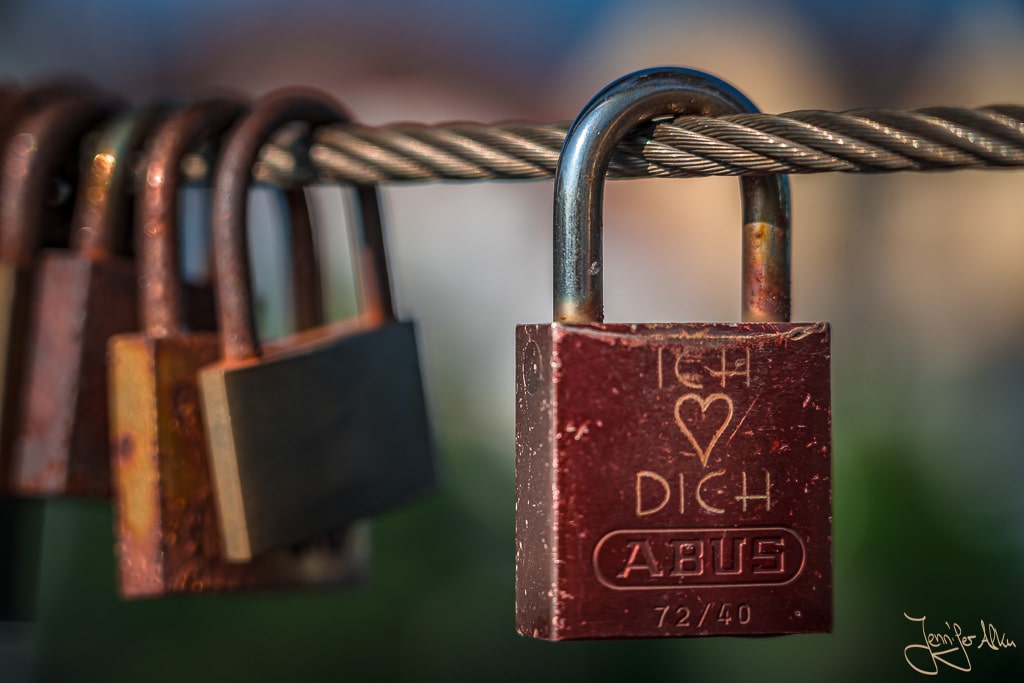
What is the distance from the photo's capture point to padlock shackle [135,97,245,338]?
2.42ft

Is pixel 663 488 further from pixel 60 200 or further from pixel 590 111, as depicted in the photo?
pixel 60 200

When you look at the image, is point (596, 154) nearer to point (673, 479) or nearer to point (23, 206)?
point (673, 479)

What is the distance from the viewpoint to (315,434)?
727mm

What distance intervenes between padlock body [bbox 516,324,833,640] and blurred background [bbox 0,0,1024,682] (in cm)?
146

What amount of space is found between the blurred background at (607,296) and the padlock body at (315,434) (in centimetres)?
136

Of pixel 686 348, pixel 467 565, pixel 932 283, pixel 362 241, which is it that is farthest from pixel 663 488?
pixel 932 283

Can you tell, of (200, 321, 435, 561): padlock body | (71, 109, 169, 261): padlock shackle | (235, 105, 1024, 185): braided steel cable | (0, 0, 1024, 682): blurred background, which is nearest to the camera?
(235, 105, 1024, 185): braided steel cable

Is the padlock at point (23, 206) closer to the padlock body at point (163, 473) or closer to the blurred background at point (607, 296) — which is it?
the padlock body at point (163, 473)

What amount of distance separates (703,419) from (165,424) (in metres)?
0.36

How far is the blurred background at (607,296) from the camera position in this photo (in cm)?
265
